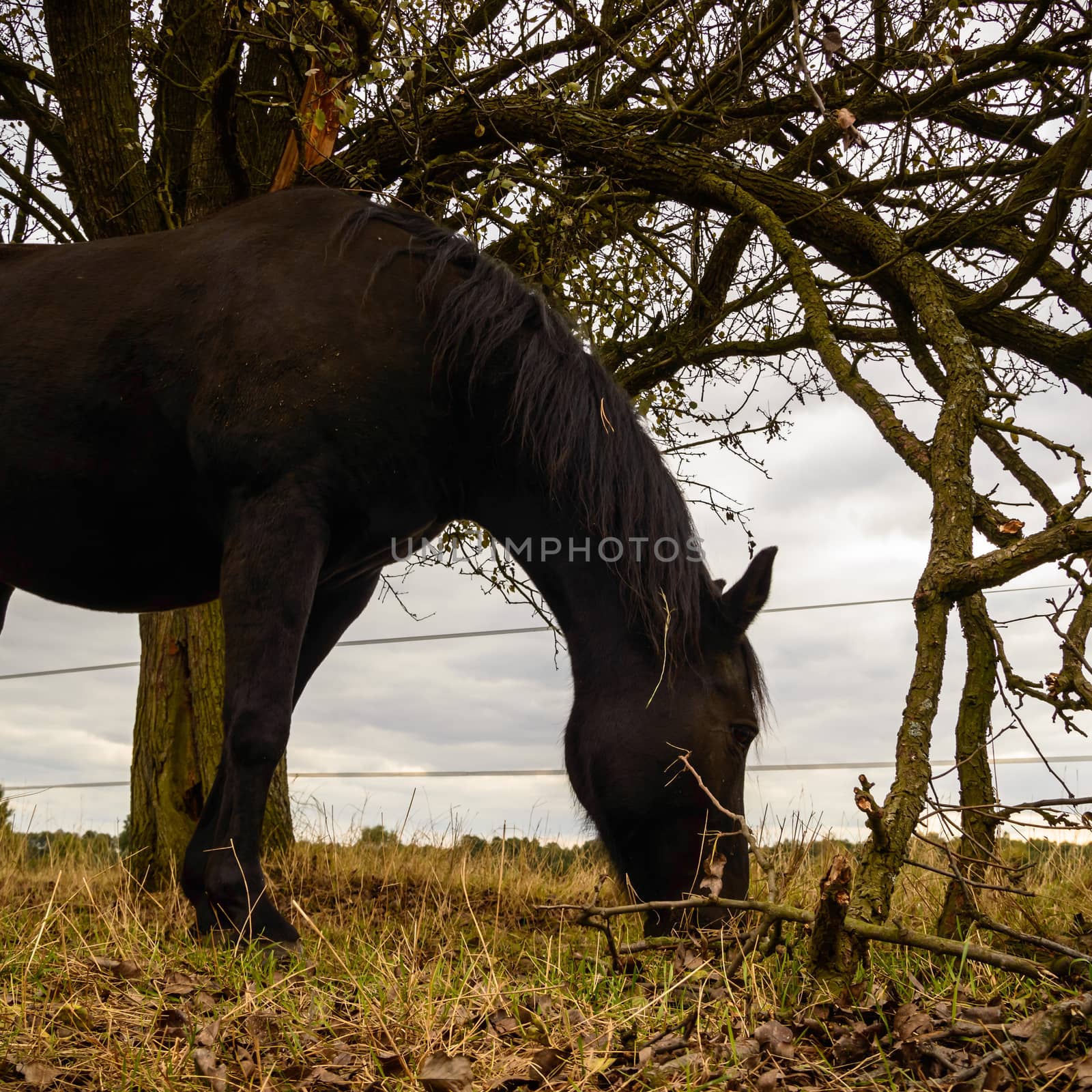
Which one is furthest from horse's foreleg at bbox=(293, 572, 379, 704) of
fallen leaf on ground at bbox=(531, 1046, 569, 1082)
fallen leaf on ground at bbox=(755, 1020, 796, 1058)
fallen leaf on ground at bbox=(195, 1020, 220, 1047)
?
fallen leaf on ground at bbox=(755, 1020, 796, 1058)

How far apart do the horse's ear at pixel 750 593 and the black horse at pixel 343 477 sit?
11 millimetres

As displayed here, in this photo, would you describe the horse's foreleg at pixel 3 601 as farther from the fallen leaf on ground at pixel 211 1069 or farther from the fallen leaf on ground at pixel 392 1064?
the fallen leaf on ground at pixel 392 1064

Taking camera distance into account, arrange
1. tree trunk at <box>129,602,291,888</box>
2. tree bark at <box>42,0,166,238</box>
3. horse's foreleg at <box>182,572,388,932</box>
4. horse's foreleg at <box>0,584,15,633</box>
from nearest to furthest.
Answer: horse's foreleg at <box>182,572,388,932</box>
horse's foreleg at <box>0,584,15,633</box>
tree trunk at <box>129,602,291,888</box>
tree bark at <box>42,0,166,238</box>

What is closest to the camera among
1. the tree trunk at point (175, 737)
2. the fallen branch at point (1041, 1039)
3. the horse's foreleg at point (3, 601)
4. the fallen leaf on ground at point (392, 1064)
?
the fallen branch at point (1041, 1039)

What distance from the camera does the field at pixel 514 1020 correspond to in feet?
6.88

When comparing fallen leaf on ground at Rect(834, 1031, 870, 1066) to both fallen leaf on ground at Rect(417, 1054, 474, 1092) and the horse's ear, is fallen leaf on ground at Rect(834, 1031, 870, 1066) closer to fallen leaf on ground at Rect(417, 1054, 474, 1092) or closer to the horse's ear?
fallen leaf on ground at Rect(417, 1054, 474, 1092)

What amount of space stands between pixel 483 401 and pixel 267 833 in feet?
11.7

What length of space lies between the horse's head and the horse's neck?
0.47ft

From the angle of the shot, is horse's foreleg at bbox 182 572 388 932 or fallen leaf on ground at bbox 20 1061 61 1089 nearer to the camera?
fallen leaf on ground at bbox 20 1061 61 1089

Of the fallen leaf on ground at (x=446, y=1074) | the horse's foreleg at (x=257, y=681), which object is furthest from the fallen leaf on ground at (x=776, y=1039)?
the horse's foreleg at (x=257, y=681)

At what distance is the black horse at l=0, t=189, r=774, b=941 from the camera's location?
3475 mm

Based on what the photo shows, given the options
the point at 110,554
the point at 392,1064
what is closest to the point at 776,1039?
the point at 392,1064

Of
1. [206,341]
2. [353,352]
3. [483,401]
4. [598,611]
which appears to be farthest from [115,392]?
[598,611]

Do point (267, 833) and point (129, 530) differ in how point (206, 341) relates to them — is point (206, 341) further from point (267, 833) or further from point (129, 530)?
point (267, 833)
